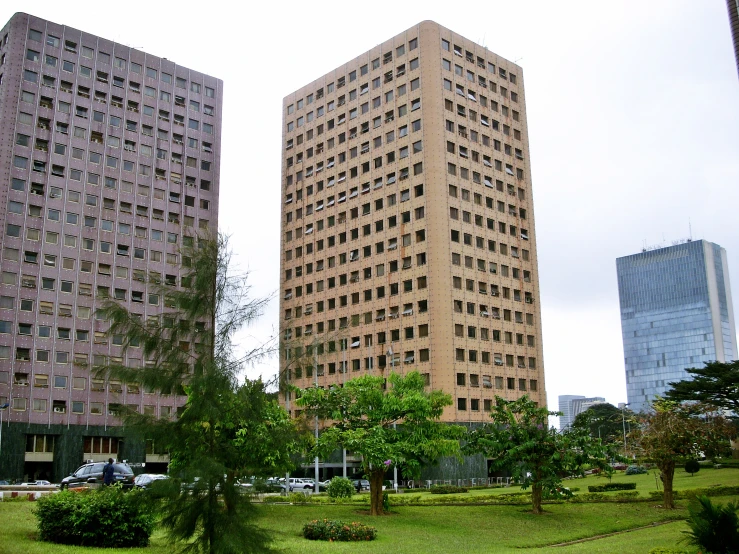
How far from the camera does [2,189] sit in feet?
270

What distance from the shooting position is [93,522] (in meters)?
21.5

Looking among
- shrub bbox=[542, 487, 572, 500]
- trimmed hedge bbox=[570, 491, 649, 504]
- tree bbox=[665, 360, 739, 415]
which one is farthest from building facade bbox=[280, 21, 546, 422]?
shrub bbox=[542, 487, 572, 500]

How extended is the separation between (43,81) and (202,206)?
2336 cm

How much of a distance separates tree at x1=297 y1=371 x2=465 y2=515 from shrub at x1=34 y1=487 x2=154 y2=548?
52.8 ft

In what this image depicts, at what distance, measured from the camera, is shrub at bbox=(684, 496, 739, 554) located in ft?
→ 53.3

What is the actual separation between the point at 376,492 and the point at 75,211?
62.2 metres

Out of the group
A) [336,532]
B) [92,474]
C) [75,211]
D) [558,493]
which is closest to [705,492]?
[558,493]

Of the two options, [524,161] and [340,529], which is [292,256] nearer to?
[524,161]

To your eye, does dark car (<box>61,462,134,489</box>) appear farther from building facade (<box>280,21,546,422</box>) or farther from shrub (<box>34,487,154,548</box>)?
building facade (<box>280,21,546,422</box>)

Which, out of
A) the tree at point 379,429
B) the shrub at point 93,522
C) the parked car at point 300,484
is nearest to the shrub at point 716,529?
the shrub at point 93,522

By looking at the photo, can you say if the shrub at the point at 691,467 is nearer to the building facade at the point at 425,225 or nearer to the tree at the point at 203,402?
the building facade at the point at 425,225

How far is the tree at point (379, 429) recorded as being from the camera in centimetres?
3797

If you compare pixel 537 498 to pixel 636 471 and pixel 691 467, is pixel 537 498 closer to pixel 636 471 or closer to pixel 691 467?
pixel 691 467

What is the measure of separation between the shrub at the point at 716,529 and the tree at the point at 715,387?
44567 millimetres
